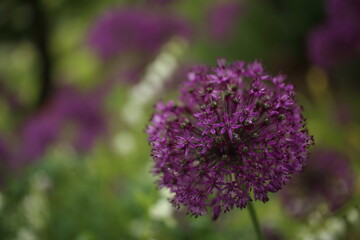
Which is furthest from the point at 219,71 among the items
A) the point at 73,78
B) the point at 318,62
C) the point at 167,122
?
the point at 73,78

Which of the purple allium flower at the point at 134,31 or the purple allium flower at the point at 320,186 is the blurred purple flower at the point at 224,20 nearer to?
the purple allium flower at the point at 134,31

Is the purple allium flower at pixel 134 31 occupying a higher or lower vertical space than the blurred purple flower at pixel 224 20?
lower

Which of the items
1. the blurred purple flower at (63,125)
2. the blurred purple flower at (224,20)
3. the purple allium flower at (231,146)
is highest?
the blurred purple flower at (224,20)

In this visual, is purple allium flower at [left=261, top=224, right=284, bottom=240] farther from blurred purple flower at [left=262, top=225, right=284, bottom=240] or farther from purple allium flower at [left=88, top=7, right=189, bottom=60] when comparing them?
purple allium flower at [left=88, top=7, right=189, bottom=60]

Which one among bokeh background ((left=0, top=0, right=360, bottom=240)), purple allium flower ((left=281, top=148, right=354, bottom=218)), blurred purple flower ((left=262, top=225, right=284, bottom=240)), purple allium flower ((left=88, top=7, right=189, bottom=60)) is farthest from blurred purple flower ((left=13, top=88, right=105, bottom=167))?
purple allium flower ((left=281, top=148, right=354, bottom=218))

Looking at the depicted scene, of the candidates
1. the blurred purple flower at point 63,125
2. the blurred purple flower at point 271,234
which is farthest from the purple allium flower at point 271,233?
the blurred purple flower at point 63,125

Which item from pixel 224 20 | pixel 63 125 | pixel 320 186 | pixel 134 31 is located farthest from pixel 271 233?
pixel 224 20

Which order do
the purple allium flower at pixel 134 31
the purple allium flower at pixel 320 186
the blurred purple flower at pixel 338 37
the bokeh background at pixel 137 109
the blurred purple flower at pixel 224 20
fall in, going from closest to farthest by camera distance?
the bokeh background at pixel 137 109
the purple allium flower at pixel 320 186
the blurred purple flower at pixel 338 37
the purple allium flower at pixel 134 31
the blurred purple flower at pixel 224 20

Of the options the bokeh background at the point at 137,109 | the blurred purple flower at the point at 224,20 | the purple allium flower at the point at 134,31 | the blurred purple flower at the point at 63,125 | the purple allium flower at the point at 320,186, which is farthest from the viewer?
the blurred purple flower at the point at 224,20
